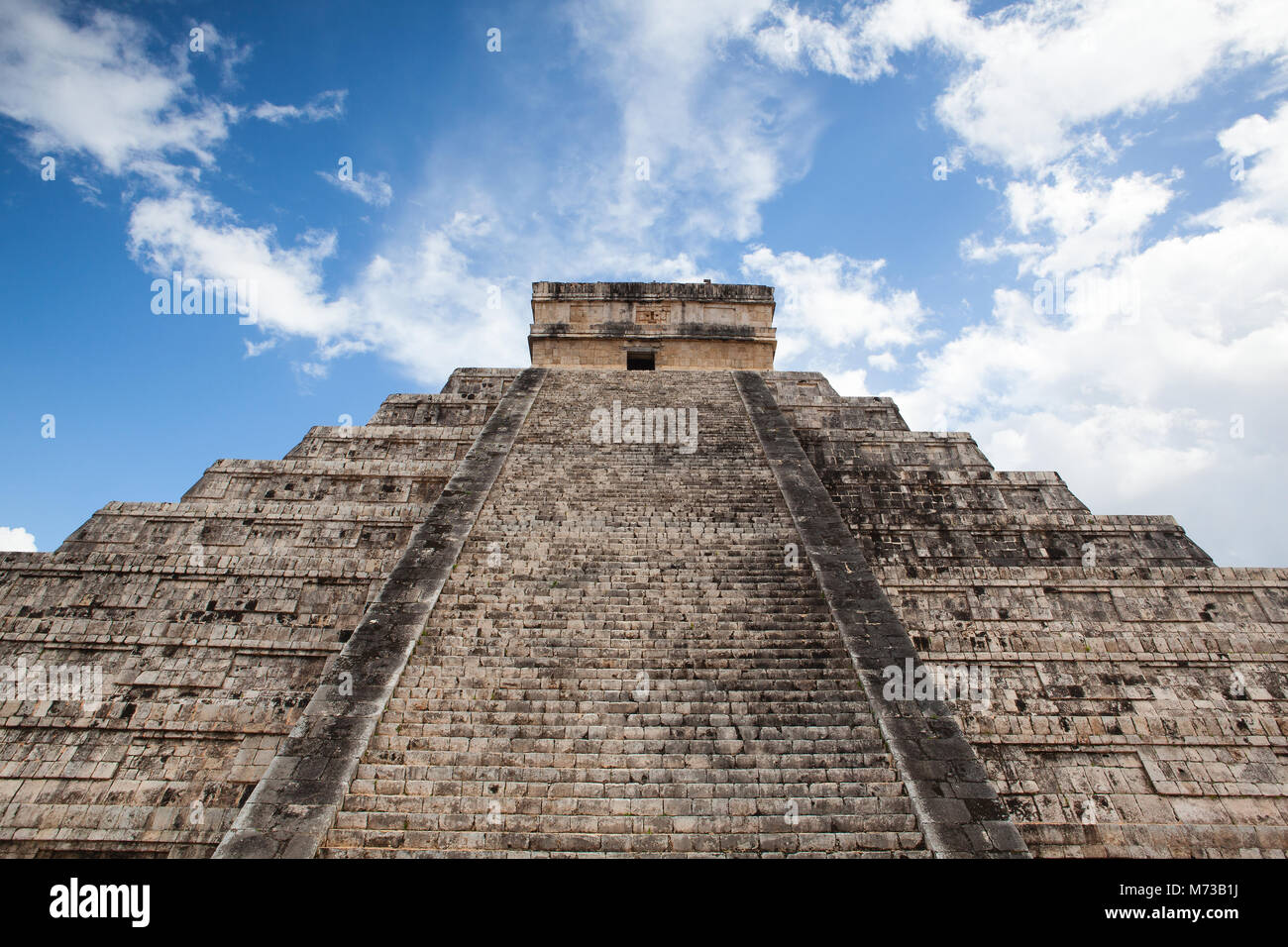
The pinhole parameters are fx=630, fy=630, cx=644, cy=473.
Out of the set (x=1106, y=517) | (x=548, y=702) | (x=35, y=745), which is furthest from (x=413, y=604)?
(x=1106, y=517)

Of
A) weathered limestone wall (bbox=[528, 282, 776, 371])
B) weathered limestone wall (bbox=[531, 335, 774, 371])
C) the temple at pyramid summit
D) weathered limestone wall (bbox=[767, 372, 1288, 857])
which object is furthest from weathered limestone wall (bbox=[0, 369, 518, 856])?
weathered limestone wall (bbox=[767, 372, 1288, 857])

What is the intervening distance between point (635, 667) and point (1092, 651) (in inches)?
220

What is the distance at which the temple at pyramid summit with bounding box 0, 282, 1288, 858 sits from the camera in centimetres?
502

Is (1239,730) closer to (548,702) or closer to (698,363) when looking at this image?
(548,702)

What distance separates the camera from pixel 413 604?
6.94m

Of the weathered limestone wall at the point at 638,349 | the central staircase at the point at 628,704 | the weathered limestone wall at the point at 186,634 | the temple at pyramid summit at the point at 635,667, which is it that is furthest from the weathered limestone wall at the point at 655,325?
the central staircase at the point at 628,704

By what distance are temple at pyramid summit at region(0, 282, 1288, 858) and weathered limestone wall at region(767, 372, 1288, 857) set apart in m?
0.04

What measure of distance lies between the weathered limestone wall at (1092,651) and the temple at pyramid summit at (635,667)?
0.12 ft

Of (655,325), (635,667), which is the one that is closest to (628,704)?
(635,667)

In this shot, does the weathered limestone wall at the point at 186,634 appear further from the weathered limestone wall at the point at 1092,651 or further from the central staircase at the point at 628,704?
the weathered limestone wall at the point at 1092,651

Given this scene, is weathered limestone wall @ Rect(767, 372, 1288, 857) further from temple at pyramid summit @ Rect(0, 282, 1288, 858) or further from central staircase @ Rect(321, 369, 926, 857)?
central staircase @ Rect(321, 369, 926, 857)

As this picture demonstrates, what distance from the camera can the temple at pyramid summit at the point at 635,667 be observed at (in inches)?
198

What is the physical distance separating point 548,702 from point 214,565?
17.6ft
